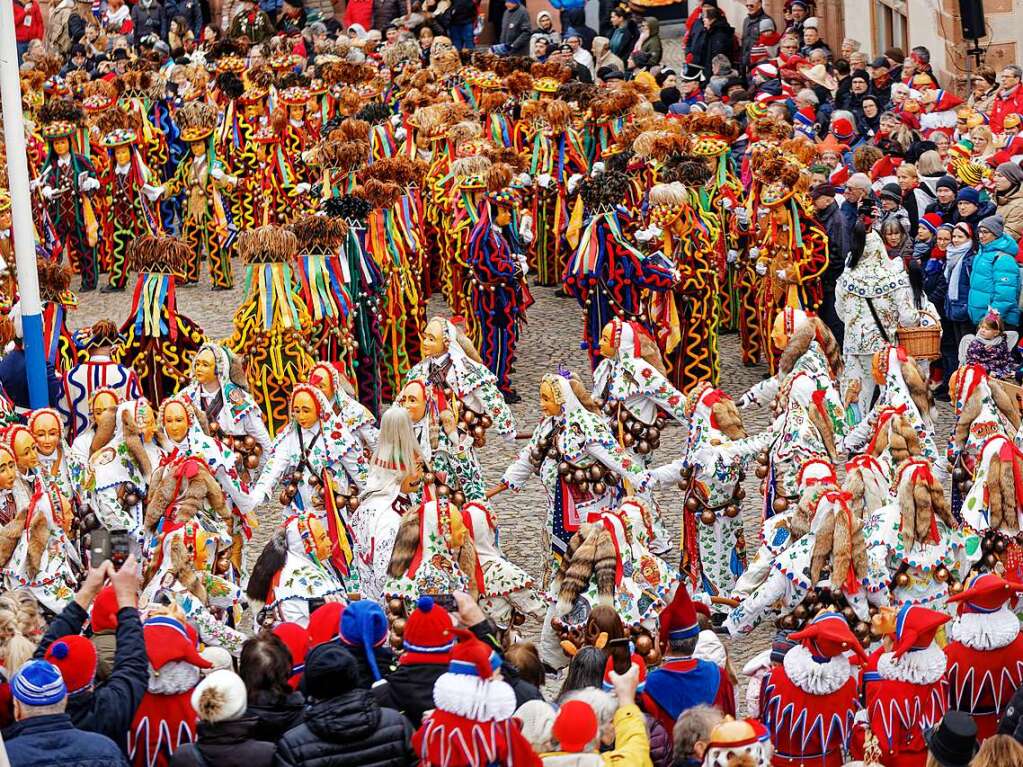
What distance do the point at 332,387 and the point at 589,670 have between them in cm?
379

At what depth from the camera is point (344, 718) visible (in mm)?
6910

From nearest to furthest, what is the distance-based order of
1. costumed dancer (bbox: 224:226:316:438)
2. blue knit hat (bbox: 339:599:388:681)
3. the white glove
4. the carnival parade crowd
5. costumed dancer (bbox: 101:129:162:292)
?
the carnival parade crowd
blue knit hat (bbox: 339:599:388:681)
costumed dancer (bbox: 224:226:316:438)
the white glove
costumed dancer (bbox: 101:129:162:292)

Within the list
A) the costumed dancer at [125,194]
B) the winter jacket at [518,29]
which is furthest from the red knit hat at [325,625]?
the winter jacket at [518,29]

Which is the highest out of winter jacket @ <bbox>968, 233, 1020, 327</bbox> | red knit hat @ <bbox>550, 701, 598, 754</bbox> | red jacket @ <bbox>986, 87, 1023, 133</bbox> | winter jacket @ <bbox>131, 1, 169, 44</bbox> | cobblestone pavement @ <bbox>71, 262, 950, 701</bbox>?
winter jacket @ <bbox>131, 1, 169, 44</bbox>

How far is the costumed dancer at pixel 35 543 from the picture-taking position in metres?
9.75

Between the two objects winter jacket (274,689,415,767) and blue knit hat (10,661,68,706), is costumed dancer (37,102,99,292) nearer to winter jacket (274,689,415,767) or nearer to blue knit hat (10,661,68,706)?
blue knit hat (10,661,68,706)

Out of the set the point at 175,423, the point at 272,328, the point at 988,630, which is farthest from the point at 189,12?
the point at 988,630

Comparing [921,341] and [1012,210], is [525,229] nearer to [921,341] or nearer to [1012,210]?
[1012,210]

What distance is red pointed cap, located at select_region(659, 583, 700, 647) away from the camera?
7.88 metres

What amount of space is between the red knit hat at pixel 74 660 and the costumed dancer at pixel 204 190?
37.9 feet

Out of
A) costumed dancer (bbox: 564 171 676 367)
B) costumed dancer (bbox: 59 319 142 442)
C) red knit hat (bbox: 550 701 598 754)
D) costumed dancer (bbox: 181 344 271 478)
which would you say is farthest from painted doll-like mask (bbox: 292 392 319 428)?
red knit hat (bbox: 550 701 598 754)

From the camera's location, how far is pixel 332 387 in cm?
1100

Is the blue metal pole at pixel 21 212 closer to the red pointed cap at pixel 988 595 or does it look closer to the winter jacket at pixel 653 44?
the red pointed cap at pixel 988 595

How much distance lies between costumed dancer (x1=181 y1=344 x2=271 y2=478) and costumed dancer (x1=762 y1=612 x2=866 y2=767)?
15.2 feet
